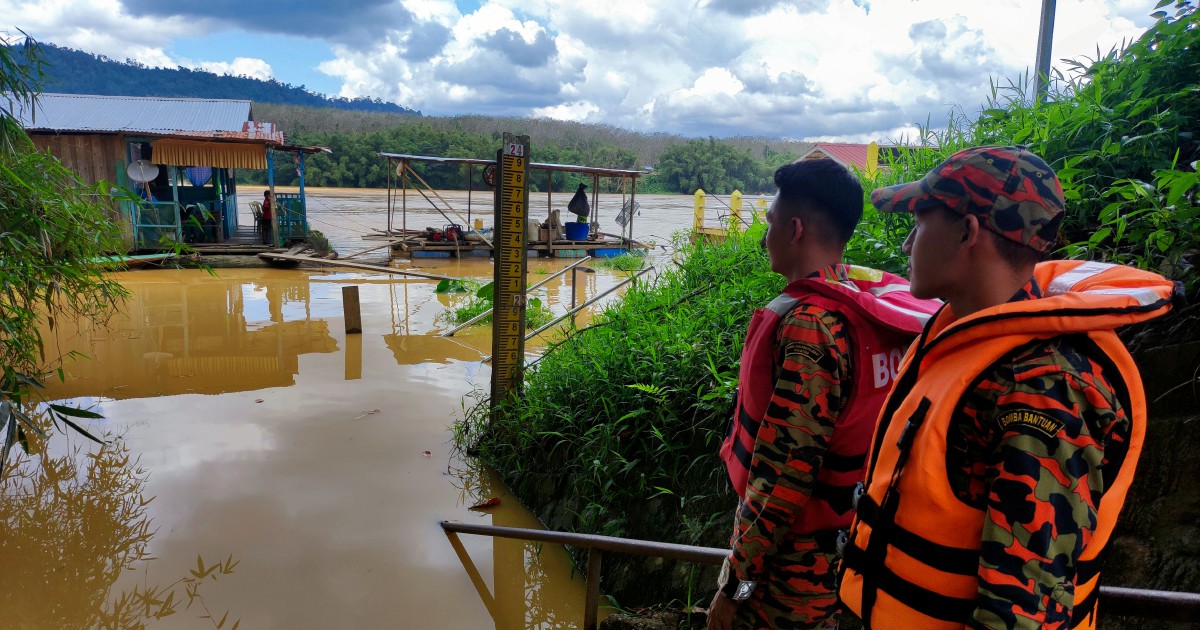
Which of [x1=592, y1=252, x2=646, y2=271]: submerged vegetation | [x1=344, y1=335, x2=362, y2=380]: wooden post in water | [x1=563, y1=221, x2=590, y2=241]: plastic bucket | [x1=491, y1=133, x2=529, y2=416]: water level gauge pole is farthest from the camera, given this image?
[x1=563, y1=221, x2=590, y2=241]: plastic bucket

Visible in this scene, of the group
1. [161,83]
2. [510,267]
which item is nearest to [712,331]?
[510,267]

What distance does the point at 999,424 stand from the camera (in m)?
1.03

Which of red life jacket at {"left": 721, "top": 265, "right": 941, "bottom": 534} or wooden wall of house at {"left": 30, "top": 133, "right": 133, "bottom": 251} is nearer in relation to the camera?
red life jacket at {"left": 721, "top": 265, "right": 941, "bottom": 534}

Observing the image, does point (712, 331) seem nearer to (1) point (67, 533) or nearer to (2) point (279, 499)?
(2) point (279, 499)

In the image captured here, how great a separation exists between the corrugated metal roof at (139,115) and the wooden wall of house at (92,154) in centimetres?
24

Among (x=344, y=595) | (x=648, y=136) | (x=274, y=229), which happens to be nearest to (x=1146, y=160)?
(x=344, y=595)

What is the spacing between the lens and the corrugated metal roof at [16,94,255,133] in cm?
1541

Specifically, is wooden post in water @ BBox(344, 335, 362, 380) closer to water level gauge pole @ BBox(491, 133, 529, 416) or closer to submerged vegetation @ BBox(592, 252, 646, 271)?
water level gauge pole @ BBox(491, 133, 529, 416)

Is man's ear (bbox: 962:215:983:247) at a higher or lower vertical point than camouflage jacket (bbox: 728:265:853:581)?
higher

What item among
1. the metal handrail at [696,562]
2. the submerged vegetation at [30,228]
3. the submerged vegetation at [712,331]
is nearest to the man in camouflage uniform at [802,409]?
the metal handrail at [696,562]

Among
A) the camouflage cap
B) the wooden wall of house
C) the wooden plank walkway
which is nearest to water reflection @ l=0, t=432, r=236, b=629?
the camouflage cap

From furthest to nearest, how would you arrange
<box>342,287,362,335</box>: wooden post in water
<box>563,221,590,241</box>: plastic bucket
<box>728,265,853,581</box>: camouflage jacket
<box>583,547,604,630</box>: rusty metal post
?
1. <box>563,221,590,241</box>: plastic bucket
2. <box>342,287,362,335</box>: wooden post in water
3. <box>583,547,604,630</box>: rusty metal post
4. <box>728,265,853,581</box>: camouflage jacket

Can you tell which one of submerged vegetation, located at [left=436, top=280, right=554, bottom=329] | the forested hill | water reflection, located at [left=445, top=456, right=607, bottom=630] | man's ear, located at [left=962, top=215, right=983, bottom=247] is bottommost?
water reflection, located at [left=445, top=456, right=607, bottom=630]

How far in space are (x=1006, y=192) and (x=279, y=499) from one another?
4690mm
